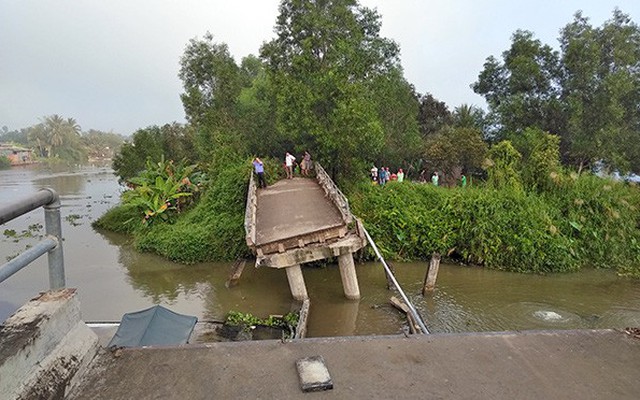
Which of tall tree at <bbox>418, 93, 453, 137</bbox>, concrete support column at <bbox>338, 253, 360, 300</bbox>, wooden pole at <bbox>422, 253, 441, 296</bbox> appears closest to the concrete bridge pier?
concrete support column at <bbox>338, 253, 360, 300</bbox>

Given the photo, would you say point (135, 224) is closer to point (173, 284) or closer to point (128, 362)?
point (173, 284)

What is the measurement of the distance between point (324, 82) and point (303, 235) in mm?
9209

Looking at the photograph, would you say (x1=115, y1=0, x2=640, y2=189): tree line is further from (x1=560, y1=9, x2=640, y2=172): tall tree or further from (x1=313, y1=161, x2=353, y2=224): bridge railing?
(x1=313, y1=161, x2=353, y2=224): bridge railing

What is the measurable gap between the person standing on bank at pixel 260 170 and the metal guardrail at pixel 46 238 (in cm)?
1473

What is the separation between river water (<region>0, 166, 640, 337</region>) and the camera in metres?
11.5

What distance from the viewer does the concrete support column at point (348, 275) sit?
11.6 m

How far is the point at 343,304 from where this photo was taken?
1228 cm

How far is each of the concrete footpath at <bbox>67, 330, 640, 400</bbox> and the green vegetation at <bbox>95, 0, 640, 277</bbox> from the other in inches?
555

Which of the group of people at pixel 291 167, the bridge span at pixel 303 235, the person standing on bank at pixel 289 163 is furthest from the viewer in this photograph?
the person standing on bank at pixel 289 163

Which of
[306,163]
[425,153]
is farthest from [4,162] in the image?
[425,153]

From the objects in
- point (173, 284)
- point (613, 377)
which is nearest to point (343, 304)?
point (173, 284)

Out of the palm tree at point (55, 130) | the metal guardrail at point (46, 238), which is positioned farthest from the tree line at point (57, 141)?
the metal guardrail at point (46, 238)

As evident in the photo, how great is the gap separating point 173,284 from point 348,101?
1011 centimetres

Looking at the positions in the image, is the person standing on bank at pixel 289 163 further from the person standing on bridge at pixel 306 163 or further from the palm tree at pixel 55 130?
the palm tree at pixel 55 130
